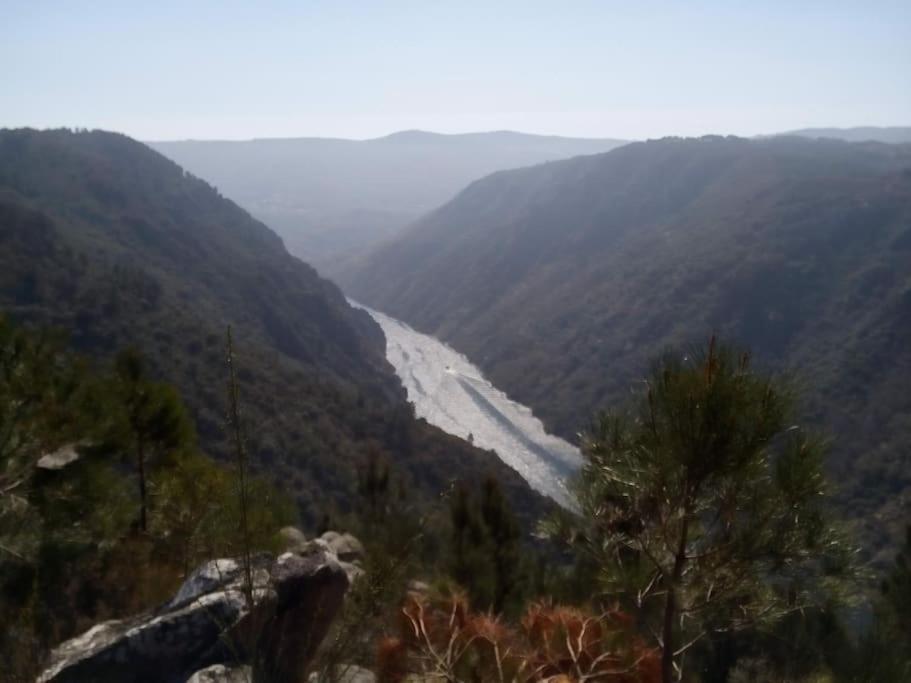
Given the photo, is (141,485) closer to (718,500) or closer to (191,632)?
(191,632)

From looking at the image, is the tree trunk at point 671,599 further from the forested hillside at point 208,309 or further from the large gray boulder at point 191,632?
the large gray boulder at point 191,632

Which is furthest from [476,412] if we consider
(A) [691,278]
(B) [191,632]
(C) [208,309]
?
(B) [191,632]

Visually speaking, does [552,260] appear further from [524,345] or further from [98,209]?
[98,209]

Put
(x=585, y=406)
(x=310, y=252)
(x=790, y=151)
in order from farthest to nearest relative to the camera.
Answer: (x=310, y=252) → (x=790, y=151) → (x=585, y=406)

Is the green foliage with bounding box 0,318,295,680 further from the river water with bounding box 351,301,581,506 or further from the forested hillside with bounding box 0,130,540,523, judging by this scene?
the river water with bounding box 351,301,581,506

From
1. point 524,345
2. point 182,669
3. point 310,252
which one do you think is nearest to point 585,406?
point 524,345

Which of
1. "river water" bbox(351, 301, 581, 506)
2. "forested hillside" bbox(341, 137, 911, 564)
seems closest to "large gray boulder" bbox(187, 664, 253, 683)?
"forested hillside" bbox(341, 137, 911, 564)

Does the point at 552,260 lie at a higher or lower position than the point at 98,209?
lower
